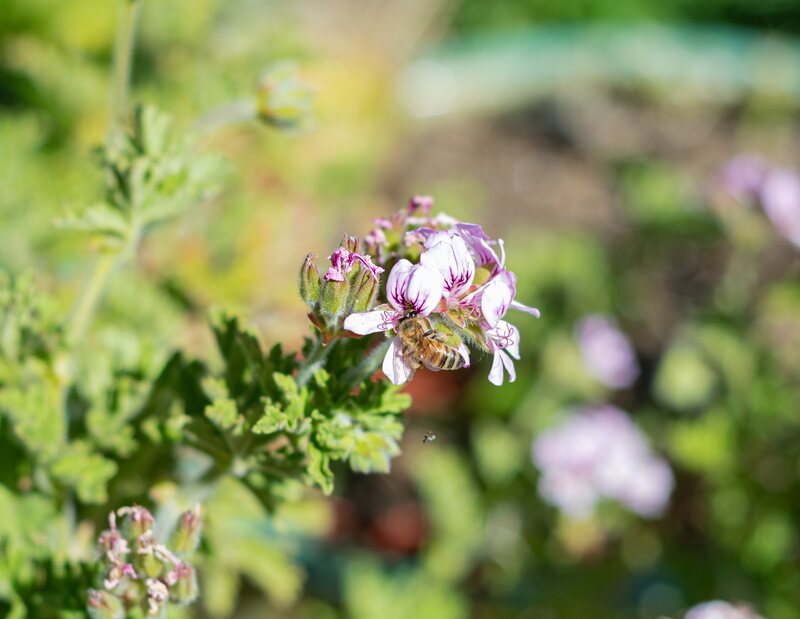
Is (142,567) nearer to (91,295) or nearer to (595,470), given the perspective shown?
(91,295)

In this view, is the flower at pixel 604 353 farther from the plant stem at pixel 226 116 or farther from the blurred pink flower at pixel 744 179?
the plant stem at pixel 226 116

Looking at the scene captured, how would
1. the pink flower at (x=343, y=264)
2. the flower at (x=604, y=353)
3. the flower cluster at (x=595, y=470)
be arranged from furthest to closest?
1. the flower at (x=604, y=353)
2. the flower cluster at (x=595, y=470)
3. the pink flower at (x=343, y=264)

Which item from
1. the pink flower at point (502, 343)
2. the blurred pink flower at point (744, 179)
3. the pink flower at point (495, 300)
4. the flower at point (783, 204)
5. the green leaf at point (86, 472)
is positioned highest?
the blurred pink flower at point (744, 179)

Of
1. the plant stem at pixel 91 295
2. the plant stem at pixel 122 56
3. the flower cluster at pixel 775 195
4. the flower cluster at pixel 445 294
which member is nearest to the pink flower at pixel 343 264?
the flower cluster at pixel 445 294

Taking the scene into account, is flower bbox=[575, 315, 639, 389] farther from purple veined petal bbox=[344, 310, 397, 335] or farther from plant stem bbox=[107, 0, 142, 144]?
purple veined petal bbox=[344, 310, 397, 335]

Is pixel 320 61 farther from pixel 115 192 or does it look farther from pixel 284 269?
pixel 115 192

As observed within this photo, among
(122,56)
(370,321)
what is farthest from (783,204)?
(370,321)

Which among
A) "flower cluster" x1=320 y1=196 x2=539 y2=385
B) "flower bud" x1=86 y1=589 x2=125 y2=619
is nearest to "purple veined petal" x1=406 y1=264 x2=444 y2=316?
"flower cluster" x1=320 y1=196 x2=539 y2=385

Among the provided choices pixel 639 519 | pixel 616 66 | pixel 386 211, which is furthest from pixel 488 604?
pixel 616 66
